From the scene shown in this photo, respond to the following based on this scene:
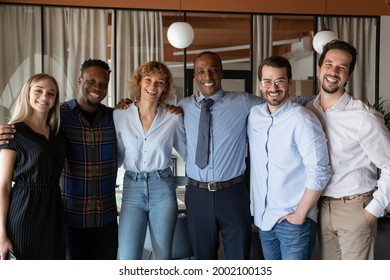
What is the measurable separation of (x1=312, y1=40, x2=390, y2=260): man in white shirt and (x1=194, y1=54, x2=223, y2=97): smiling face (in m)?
0.73

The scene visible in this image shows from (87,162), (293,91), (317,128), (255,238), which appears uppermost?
(293,91)

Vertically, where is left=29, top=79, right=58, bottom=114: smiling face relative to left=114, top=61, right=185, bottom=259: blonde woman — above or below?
above

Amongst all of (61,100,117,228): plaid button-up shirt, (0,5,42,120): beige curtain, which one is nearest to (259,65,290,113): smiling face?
(61,100,117,228): plaid button-up shirt

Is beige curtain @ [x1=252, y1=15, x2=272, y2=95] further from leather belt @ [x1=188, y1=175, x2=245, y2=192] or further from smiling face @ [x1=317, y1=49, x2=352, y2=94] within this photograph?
smiling face @ [x1=317, y1=49, x2=352, y2=94]

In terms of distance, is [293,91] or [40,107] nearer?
[40,107]

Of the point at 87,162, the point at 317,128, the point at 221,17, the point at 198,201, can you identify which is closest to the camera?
the point at 317,128

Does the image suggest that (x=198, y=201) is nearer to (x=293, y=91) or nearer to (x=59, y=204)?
(x=59, y=204)

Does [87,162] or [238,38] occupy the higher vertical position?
[238,38]

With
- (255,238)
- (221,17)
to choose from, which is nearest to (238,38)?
(221,17)

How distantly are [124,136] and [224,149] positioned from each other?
0.63 meters

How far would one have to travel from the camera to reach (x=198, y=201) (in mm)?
2842

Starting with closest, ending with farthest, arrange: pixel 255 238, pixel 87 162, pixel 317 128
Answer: pixel 317 128 → pixel 87 162 → pixel 255 238

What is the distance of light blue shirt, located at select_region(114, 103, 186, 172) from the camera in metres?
2.81

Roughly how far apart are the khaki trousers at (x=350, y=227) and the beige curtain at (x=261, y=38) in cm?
500
